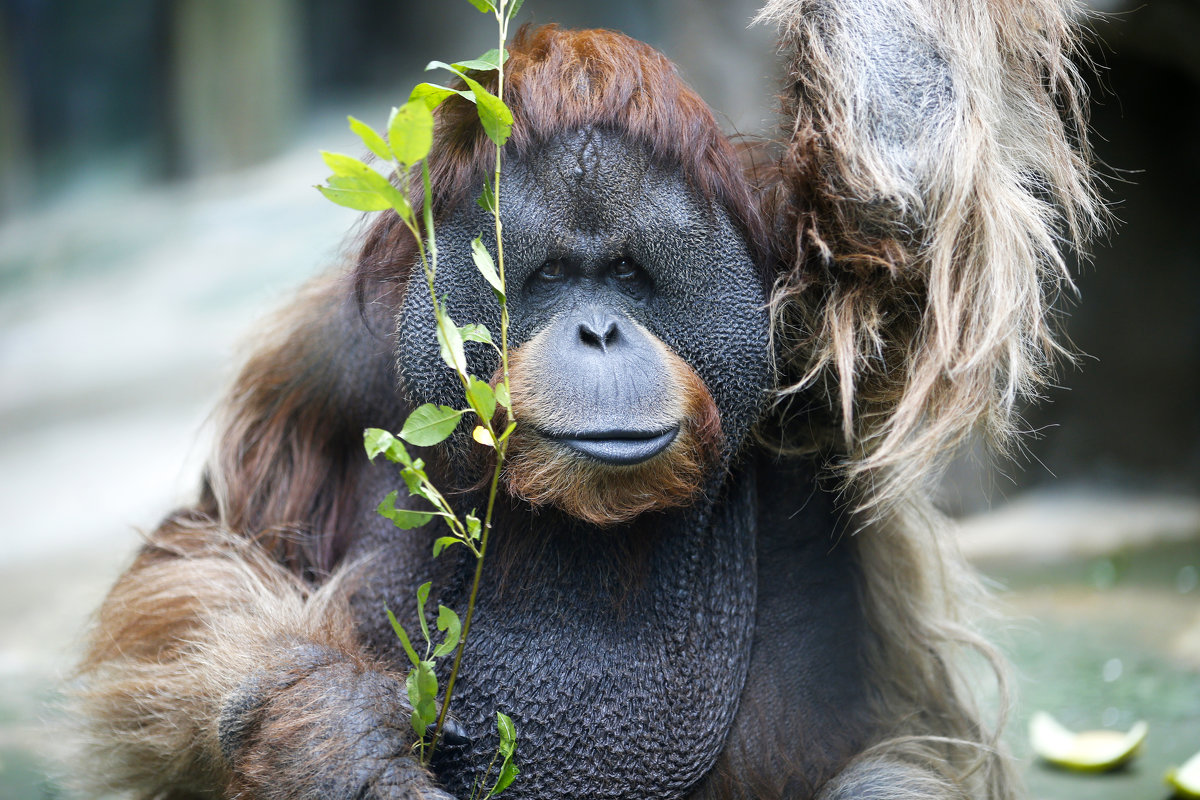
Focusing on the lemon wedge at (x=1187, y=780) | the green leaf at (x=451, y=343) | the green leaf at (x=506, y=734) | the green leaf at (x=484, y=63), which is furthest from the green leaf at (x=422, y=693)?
the lemon wedge at (x=1187, y=780)

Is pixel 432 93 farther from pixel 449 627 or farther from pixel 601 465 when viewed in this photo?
pixel 449 627

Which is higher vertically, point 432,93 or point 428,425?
point 432,93

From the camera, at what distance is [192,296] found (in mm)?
7227

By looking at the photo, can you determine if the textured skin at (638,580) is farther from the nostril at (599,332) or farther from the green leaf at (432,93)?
the green leaf at (432,93)

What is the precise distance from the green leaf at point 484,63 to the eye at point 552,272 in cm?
32

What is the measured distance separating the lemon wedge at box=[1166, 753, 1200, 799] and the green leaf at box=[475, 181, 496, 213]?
217cm

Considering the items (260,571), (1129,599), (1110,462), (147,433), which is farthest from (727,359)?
(147,433)

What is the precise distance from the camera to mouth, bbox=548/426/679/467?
174 centimetres

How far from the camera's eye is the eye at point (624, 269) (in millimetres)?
1864

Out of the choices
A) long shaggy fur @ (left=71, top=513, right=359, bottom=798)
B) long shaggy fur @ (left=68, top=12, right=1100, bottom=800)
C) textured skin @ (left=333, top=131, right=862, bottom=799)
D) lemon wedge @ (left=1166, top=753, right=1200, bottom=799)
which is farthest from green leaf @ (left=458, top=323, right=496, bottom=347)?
lemon wedge @ (left=1166, top=753, right=1200, bottom=799)

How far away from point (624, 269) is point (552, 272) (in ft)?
0.39

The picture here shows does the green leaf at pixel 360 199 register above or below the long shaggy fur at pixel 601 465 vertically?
above

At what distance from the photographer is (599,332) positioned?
5.78ft

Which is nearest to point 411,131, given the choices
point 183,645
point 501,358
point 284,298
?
point 501,358
